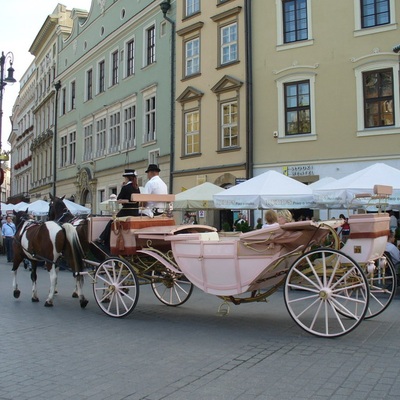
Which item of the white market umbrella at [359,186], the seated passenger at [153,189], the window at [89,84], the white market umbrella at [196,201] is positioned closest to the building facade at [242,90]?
the window at [89,84]

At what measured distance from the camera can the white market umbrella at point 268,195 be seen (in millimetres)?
12461

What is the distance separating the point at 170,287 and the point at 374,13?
44.3 ft

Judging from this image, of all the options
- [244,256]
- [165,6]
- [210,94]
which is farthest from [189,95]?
[244,256]

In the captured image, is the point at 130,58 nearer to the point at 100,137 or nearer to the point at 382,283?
the point at 100,137

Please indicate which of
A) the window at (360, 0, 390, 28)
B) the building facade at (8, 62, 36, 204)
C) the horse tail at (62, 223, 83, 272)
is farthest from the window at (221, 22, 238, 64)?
the building facade at (8, 62, 36, 204)

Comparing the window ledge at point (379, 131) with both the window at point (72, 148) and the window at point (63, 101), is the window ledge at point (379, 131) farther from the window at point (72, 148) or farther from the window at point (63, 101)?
the window at point (63, 101)

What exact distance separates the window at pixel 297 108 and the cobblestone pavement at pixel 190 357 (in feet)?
36.1

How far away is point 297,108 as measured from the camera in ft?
61.5

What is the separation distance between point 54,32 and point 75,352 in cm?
4096

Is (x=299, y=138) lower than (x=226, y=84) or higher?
lower

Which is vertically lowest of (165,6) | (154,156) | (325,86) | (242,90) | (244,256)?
(244,256)

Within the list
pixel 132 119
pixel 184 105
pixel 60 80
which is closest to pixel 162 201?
pixel 184 105

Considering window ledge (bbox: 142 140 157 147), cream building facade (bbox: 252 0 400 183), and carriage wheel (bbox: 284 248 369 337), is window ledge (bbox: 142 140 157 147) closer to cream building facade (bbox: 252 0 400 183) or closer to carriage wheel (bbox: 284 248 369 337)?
cream building facade (bbox: 252 0 400 183)

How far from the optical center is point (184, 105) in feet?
75.5
